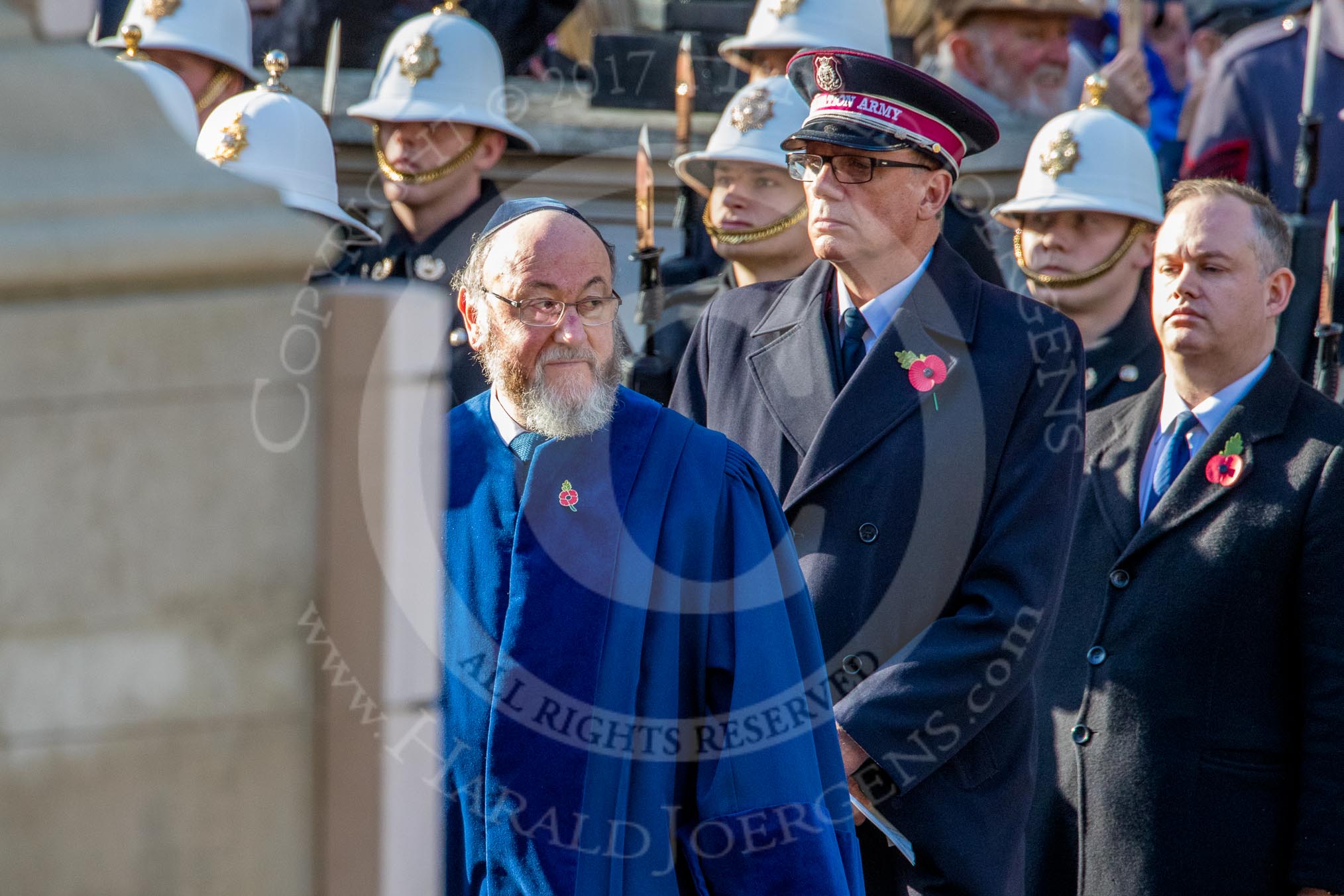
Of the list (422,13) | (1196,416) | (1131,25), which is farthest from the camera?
(422,13)

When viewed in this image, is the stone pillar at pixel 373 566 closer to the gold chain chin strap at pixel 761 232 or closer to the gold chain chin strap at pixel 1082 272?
the gold chain chin strap at pixel 761 232

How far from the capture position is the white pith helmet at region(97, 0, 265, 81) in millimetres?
6105

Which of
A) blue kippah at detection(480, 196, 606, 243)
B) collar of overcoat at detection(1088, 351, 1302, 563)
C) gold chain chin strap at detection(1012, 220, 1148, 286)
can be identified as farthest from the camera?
gold chain chin strap at detection(1012, 220, 1148, 286)

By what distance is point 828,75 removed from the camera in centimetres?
409

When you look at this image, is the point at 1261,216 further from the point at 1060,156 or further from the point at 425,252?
the point at 425,252

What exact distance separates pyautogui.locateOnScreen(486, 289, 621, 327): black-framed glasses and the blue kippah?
0.14 meters

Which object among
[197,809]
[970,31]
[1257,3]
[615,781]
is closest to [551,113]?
[970,31]

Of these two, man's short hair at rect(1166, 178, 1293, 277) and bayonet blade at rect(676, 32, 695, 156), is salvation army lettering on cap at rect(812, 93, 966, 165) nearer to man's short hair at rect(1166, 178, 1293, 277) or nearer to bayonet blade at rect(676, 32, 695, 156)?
man's short hair at rect(1166, 178, 1293, 277)

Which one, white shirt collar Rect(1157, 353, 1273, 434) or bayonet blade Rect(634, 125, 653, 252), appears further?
bayonet blade Rect(634, 125, 653, 252)

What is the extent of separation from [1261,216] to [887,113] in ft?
3.85

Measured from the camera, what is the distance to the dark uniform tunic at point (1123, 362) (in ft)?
16.6

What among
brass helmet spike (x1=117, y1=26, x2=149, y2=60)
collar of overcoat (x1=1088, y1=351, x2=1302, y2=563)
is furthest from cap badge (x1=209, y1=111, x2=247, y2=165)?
collar of overcoat (x1=1088, y1=351, x2=1302, y2=563)

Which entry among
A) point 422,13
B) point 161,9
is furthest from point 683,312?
point 422,13

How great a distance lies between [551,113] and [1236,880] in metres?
4.10
